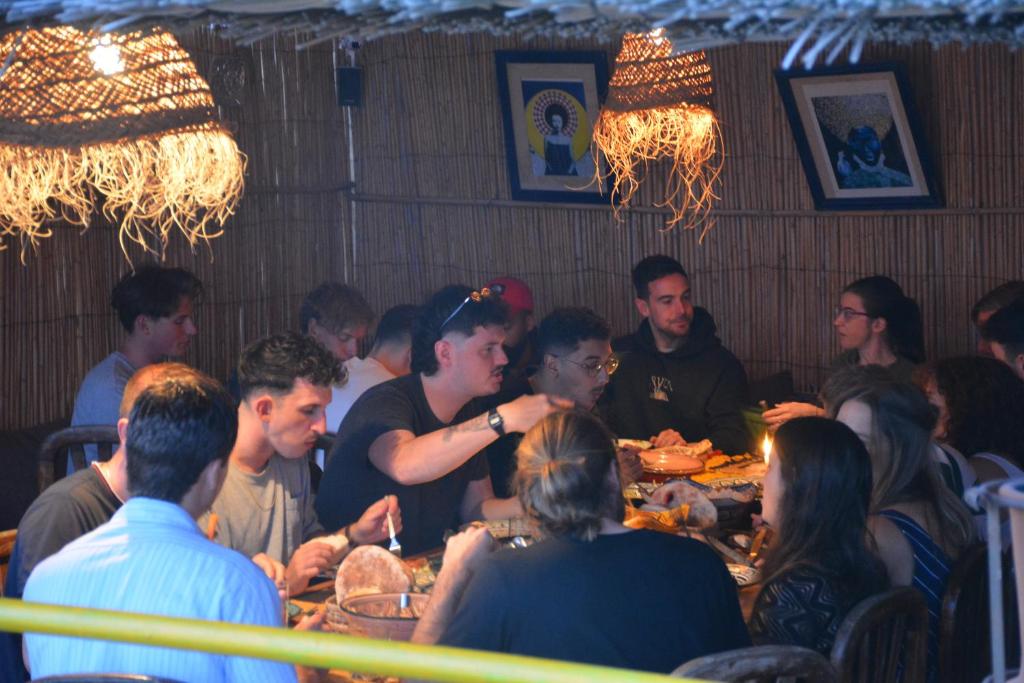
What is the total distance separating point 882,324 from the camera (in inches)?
240

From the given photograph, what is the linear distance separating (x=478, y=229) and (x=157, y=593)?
588 cm

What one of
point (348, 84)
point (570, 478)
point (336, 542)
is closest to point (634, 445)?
point (336, 542)

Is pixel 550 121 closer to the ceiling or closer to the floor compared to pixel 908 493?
closer to the ceiling

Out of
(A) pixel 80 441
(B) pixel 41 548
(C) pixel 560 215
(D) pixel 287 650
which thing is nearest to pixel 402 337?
(A) pixel 80 441

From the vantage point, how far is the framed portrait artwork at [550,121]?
767cm

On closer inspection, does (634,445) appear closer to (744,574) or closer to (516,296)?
(516,296)

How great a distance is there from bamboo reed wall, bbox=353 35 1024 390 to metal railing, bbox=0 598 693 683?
537 centimetres

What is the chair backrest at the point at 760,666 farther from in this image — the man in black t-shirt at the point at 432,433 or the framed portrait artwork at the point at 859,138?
the framed portrait artwork at the point at 859,138

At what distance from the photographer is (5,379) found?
6.44 meters

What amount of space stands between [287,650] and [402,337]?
4.20m

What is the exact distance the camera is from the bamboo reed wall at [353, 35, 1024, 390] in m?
6.56

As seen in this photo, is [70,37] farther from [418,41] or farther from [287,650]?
[418,41]

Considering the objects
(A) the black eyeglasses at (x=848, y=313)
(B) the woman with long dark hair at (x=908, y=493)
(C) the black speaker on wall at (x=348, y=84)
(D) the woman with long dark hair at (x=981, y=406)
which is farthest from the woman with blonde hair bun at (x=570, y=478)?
(C) the black speaker on wall at (x=348, y=84)

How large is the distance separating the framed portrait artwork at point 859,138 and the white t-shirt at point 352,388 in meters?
2.75
